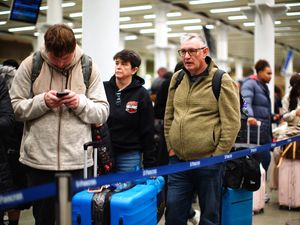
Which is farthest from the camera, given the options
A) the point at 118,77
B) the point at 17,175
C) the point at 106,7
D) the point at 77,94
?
the point at 106,7

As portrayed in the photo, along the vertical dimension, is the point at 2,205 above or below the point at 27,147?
below

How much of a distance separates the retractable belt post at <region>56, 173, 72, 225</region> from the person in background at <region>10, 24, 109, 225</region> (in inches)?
17.5

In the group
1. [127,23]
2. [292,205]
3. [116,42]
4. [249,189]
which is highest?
[127,23]

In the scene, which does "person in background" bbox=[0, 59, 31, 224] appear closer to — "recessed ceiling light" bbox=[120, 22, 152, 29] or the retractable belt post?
the retractable belt post

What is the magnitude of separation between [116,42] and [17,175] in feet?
5.82

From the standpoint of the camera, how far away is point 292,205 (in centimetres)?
544

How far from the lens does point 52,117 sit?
2.48 metres

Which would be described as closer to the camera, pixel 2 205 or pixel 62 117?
pixel 2 205

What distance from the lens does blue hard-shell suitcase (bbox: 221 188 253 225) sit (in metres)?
3.71

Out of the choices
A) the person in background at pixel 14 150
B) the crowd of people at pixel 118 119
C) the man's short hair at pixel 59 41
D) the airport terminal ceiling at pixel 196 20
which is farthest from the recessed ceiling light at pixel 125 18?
the man's short hair at pixel 59 41

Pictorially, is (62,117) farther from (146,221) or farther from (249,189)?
(249,189)

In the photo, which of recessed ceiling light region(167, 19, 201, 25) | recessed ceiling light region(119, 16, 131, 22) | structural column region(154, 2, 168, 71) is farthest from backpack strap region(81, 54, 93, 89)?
recessed ceiling light region(167, 19, 201, 25)

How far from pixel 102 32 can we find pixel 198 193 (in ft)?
7.52

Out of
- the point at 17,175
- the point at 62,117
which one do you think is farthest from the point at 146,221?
the point at 17,175
